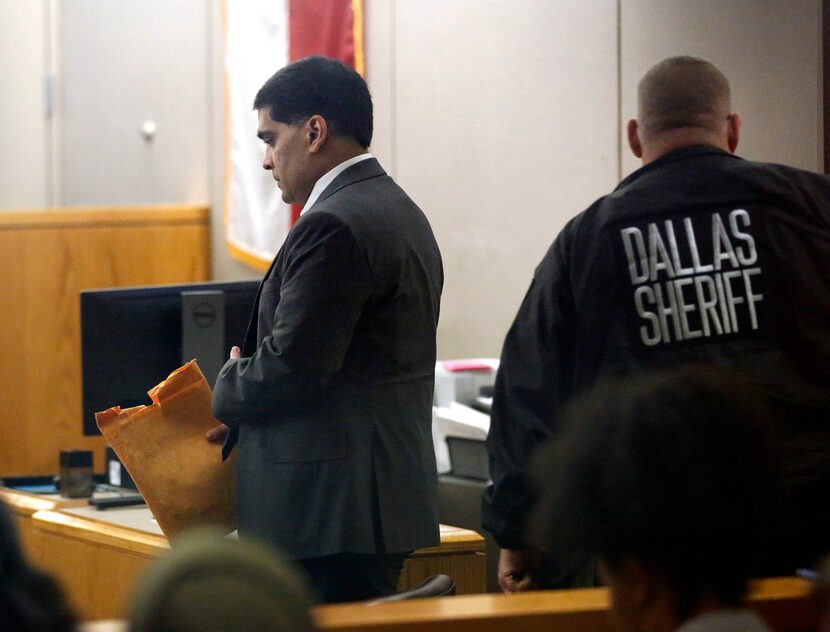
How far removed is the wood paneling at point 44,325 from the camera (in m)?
4.91

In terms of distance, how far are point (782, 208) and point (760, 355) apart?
233 millimetres

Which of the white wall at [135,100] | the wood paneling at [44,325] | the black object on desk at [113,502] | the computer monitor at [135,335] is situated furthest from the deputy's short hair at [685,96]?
A: the white wall at [135,100]

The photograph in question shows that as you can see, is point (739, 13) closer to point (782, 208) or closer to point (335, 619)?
point (782, 208)

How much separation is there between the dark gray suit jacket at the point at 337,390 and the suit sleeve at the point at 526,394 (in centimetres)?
27

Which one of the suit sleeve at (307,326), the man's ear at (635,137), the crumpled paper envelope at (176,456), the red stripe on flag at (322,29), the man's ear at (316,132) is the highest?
the red stripe on flag at (322,29)

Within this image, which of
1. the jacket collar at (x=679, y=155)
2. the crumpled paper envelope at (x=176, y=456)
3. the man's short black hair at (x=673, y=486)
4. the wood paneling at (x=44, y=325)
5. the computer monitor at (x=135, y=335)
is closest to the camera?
the man's short black hair at (x=673, y=486)

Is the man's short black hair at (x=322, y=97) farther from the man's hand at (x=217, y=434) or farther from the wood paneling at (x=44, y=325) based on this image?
the wood paneling at (x=44, y=325)

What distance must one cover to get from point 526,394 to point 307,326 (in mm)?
387

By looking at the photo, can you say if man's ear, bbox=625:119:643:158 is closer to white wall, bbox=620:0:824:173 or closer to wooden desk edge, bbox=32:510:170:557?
white wall, bbox=620:0:824:173

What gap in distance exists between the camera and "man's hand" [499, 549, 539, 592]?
76.8 inches

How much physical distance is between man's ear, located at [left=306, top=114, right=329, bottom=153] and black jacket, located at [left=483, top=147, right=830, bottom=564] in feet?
1.83

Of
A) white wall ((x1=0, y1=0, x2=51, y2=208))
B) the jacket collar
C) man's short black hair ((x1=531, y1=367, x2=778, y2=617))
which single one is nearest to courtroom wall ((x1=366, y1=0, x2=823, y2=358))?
the jacket collar

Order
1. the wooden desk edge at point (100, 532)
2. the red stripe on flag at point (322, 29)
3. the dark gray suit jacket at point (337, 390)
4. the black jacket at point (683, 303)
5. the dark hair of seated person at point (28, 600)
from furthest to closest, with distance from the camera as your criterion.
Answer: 1. the red stripe on flag at point (322, 29)
2. the wooden desk edge at point (100, 532)
3. the dark gray suit jacket at point (337, 390)
4. the black jacket at point (683, 303)
5. the dark hair of seated person at point (28, 600)

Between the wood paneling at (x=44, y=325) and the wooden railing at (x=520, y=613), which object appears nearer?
the wooden railing at (x=520, y=613)
